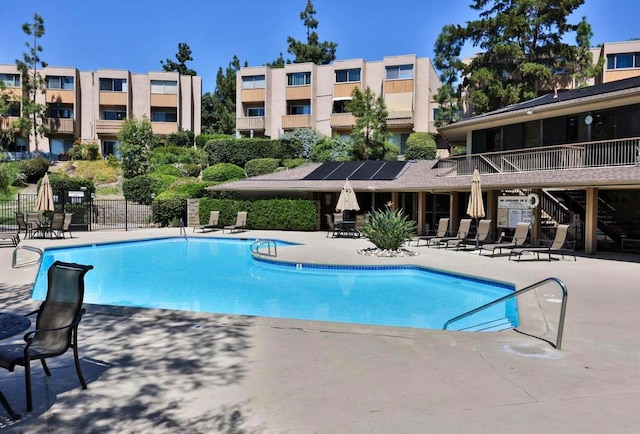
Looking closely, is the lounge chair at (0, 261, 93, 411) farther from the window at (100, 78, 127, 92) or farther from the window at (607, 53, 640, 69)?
the window at (100, 78, 127, 92)

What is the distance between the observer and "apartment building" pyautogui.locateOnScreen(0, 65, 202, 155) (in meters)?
49.3

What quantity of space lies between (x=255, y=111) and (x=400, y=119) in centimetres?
1635

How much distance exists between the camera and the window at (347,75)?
43.8 metres

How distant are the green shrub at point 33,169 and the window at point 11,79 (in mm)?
15565

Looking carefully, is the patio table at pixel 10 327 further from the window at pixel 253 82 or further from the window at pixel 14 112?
the window at pixel 14 112

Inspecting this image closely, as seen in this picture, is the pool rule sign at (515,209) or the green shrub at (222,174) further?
the green shrub at (222,174)

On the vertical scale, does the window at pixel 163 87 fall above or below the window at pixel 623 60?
above

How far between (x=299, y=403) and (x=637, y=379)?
3.58 m

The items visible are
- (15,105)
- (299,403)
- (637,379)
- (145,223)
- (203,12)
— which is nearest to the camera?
(299,403)

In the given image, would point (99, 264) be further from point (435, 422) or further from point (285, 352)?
point (435, 422)

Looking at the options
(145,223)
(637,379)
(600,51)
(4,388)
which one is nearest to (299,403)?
(4,388)

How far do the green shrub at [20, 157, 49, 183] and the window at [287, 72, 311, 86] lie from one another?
76.1 feet

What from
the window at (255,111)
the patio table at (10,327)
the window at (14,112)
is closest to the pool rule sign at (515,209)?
the patio table at (10,327)

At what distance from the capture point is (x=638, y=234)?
20375 millimetres
